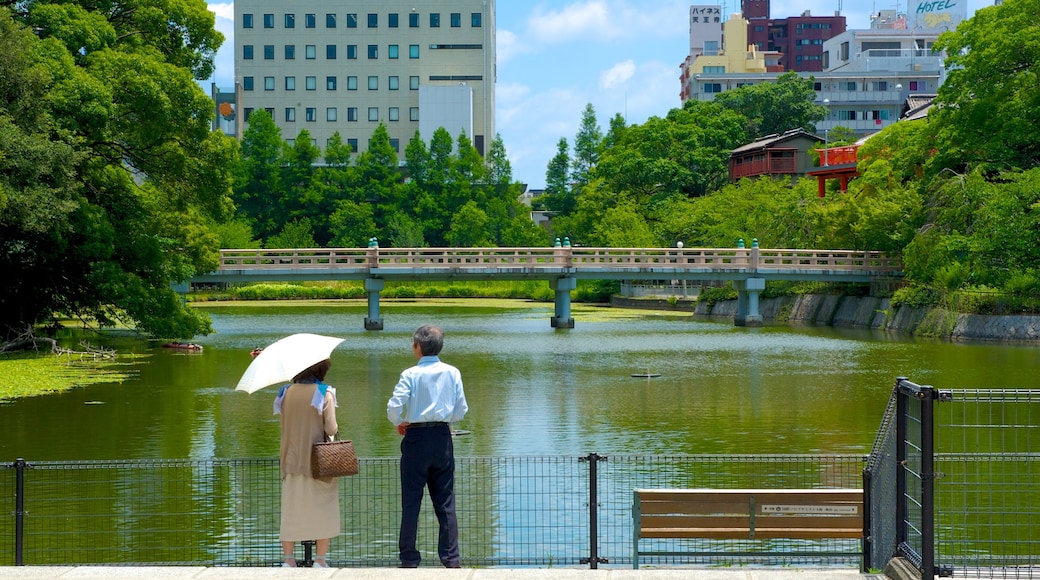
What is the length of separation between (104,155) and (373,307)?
17449 mm

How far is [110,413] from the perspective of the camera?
21875mm

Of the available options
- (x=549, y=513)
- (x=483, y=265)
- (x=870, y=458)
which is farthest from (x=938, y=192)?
(x=870, y=458)

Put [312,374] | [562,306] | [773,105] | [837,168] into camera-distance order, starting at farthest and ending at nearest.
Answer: [773,105] → [837,168] → [562,306] → [312,374]

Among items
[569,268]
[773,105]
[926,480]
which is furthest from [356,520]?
[773,105]

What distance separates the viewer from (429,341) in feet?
29.0

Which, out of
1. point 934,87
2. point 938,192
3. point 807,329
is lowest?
point 807,329

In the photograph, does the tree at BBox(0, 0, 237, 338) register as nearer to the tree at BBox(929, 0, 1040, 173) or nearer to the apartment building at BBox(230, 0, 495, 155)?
the tree at BBox(929, 0, 1040, 173)

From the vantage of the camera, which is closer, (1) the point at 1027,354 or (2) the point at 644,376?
(2) the point at 644,376

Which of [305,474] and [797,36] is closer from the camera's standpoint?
[305,474]

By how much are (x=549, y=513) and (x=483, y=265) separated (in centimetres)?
3963

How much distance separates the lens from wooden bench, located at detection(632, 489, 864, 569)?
9102 millimetres

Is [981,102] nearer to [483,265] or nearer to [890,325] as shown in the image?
[890,325]

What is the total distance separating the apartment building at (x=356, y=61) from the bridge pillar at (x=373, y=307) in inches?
2339

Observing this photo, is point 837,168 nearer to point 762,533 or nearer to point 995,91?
point 995,91
